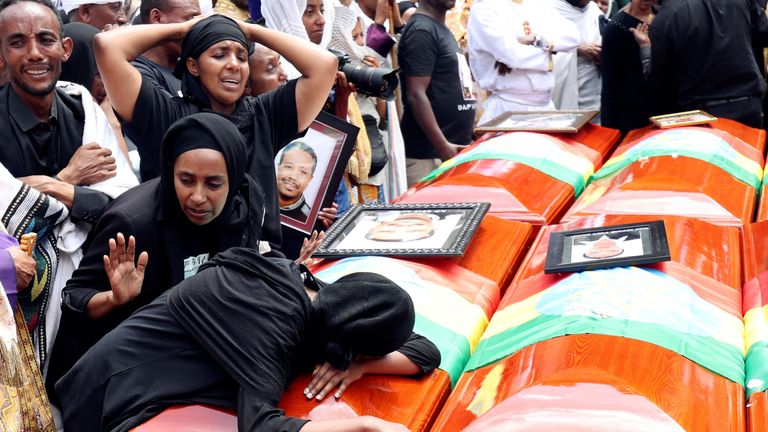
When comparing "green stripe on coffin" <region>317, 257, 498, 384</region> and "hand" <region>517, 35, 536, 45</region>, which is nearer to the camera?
"green stripe on coffin" <region>317, 257, 498, 384</region>

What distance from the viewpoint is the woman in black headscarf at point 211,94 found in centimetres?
254

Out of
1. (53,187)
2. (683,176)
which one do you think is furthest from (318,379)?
(683,176)

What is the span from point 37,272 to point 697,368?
150cm

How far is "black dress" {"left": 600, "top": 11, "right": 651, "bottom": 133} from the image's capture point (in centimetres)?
468

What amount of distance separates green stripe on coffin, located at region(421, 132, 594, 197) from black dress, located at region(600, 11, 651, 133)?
89 centimetres

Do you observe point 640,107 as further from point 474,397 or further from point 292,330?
point 292,330

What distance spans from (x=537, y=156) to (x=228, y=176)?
1.74 meters

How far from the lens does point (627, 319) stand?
213 cm

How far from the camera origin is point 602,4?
6367 mm

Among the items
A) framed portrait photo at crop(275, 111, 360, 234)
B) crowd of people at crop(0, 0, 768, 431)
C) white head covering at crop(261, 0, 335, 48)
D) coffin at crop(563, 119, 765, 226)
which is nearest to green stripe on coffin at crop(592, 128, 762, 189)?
coffin at crop(563, 119, 765, 226)

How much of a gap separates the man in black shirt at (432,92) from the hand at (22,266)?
267 centimetres

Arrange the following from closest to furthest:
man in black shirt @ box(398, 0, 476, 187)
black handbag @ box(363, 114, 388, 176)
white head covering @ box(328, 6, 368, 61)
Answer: black handbag @ box(363, 114, 388, 176)
white head covering @ box(328, 6, 368, 61)
man in black shirt @ box(398, 0, 476, 187)

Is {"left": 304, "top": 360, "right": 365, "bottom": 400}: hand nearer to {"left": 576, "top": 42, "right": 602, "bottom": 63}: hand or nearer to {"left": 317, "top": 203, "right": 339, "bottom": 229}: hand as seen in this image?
{"left": 317, "top": 203, "right": 339, "bottom": 229}: hand

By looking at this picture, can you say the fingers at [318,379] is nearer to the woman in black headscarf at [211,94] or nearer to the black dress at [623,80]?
the woman in black headscarf at [211,94]
